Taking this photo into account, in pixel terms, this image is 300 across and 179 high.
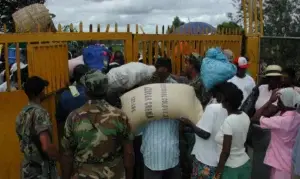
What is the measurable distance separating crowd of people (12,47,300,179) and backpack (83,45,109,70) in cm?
62

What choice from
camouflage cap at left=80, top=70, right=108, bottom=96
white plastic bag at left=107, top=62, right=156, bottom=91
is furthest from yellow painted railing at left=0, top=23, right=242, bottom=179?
camouflage cap at left=80, top=70, right=108, bottom=96

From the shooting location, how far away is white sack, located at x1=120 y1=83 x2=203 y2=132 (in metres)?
3.92

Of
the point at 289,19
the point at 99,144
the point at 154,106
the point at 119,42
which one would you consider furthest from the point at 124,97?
the point at 289,19

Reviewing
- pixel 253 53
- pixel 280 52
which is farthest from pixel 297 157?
pixel 280 52

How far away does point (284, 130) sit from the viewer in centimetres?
421

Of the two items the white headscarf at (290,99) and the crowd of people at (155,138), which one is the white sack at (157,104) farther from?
the white headscarf at (290,99)

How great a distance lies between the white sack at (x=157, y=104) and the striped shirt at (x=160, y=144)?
115mm

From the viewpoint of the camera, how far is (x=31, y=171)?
3736 millimetres

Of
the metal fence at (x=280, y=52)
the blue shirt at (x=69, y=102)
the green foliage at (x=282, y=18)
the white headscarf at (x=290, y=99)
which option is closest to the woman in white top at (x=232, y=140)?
the white headscarf at (x=290, y=99)

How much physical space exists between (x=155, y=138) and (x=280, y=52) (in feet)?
18.0

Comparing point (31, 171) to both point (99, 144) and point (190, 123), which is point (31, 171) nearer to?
point (99, 144)

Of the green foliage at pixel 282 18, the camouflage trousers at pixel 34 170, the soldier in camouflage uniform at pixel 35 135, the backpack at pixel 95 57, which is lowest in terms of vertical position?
the camouflage trousers at pixel 34 170

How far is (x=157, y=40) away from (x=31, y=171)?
120 inches

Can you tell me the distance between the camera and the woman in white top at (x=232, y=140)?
365 centimetres
